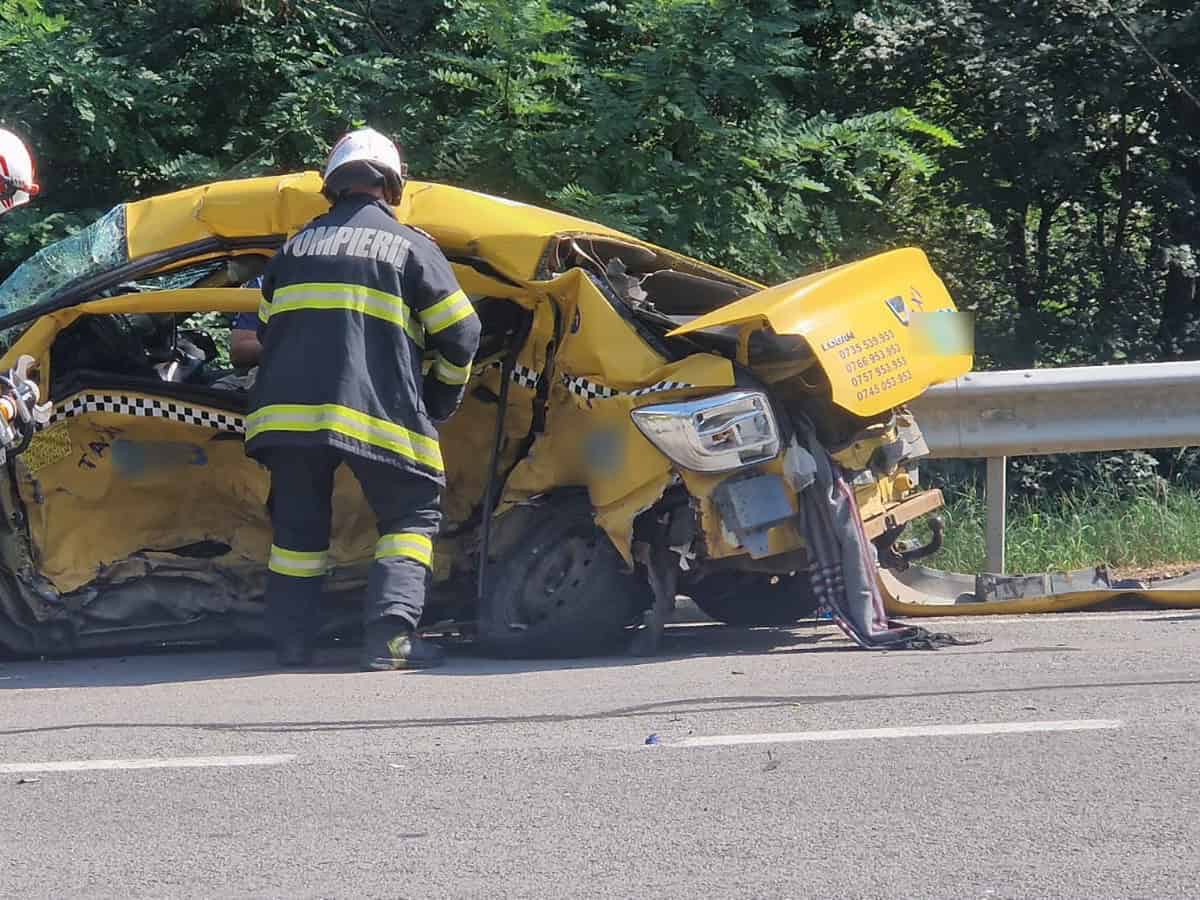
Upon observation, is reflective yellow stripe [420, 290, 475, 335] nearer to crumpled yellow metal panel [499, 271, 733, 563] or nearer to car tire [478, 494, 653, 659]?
crumpled yellow metal panel [499, 271, 733, 563]

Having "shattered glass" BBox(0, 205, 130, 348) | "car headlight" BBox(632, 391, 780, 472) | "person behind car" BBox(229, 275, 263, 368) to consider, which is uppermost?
"shattered glass" BBox(0, 205, 130, 348)

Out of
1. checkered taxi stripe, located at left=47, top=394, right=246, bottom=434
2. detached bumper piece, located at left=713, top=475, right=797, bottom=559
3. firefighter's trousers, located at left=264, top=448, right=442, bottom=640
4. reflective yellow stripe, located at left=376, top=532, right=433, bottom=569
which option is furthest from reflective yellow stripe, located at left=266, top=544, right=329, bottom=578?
detached bumper piece, located at left=713, top=475, right=797, bottom=559

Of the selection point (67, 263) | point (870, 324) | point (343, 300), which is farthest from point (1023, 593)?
point (67, 263)

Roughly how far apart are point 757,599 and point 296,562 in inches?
67.9

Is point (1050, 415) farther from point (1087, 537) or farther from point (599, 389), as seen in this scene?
point (599, 389)

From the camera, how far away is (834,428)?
552 cm

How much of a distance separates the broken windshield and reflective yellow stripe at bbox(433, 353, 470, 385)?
112 centimetres

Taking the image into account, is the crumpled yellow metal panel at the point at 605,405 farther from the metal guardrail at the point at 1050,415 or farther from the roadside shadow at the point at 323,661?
the metal guardrail at the point at 1050,415

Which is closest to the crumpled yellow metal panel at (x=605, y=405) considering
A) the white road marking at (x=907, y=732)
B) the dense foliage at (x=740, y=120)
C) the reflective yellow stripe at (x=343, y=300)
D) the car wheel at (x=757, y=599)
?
the reflective yellow stripe at (x=343, y=300)

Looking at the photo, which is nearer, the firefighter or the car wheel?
the firefighter

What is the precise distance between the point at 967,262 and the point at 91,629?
609 centimetres

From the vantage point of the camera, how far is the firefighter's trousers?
547 cm

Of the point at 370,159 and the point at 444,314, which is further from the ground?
the point at 370,159

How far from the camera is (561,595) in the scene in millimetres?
5578
